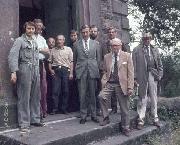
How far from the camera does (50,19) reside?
973 centimetres

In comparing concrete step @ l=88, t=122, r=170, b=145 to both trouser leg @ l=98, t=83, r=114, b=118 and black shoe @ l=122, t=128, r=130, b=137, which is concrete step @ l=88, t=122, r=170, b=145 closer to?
black shoe @ l=122, t=128, r=130, b=137

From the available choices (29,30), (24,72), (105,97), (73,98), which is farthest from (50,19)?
(24,72)

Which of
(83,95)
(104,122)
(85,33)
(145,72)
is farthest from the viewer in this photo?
(145,72)

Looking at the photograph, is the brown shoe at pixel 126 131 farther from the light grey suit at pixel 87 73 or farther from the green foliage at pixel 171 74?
the green foliage at pixel 171 74

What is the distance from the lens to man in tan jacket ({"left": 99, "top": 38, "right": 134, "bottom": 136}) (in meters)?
7.29

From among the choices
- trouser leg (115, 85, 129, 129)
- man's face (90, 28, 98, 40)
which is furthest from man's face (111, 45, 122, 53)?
man's face (90, 28, 98, 40)

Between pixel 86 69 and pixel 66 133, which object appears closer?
pixel 66 133

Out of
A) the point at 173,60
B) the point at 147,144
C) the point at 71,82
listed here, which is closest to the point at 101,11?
the point at 71,82

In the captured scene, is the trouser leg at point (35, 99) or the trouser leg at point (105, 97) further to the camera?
the trouser leg at point (105, 97)

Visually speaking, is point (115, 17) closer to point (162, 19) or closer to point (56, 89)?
point (56, 89)

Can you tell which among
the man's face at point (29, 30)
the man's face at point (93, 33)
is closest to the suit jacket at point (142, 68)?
the man's face at point (93, 33)

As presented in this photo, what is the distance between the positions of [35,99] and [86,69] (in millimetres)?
1418

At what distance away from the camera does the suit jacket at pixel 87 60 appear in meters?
7.57

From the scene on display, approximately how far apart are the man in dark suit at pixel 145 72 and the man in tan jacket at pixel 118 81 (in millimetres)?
954
